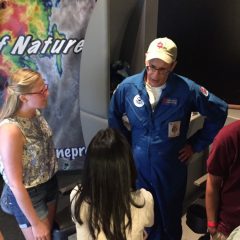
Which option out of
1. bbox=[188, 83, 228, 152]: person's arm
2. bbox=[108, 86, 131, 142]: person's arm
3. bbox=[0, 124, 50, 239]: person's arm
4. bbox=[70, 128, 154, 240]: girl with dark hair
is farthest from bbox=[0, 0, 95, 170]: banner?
bbox=[70, 128, 154, 240]: girl with dark hair

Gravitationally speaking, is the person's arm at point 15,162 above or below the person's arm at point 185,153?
above

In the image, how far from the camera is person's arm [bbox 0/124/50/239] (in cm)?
146

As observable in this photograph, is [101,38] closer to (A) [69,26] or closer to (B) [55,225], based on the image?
(A) [69,26]

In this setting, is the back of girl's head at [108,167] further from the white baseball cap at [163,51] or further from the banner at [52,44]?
the banner at [52,44]

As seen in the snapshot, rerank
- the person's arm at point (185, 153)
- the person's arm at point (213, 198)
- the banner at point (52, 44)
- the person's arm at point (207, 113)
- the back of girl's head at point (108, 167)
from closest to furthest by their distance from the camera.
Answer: the back of girl's head at point (108, 167) < the person's arm at point (213, 198) < the person's arm at point (207, 113) < the person's arm at point (185, 153) < the banner at point (52, 44)

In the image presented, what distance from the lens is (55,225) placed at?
175cm

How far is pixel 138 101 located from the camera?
1.81 meters

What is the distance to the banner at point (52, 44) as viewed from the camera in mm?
2574

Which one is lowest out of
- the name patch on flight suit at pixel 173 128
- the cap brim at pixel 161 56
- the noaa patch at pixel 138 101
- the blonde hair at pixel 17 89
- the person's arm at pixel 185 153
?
the person's arm at pixel 185 153

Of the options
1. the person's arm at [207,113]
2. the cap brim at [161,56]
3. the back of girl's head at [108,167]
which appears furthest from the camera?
the person's arm at [207,113]

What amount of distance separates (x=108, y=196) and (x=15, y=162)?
45 cm

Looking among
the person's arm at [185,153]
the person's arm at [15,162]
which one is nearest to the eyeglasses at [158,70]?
→ the person's arm at [185,153]

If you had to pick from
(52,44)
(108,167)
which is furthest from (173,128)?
(52,44)

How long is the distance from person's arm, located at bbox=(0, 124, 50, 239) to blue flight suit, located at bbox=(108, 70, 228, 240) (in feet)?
1.91
